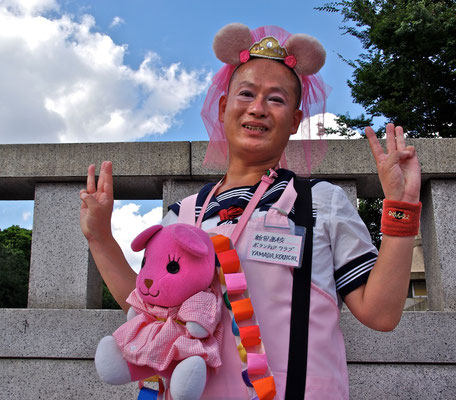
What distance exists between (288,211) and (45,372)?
2.28 meters

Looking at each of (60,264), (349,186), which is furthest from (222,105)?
(60,264)

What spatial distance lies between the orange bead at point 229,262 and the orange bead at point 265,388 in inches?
12.7

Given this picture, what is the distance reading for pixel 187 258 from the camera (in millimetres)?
1404

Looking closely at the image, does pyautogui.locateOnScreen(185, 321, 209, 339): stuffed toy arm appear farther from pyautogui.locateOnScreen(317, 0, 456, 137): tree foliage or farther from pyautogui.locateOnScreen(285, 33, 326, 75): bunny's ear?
pyautogui.locateOnScreen(317, 0, 456, 137): tree foliage

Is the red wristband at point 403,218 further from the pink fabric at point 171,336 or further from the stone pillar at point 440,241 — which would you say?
the stone pillar at point 440,241

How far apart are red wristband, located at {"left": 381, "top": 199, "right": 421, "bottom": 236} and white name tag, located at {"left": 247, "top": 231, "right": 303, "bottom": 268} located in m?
0.27

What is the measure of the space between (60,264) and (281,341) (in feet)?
6.91

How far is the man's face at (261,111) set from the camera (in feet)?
5.84

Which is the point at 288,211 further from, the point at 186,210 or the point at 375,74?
the point at 375,74

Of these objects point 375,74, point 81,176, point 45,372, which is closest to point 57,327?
point 45,372

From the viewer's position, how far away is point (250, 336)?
1343 millimetres

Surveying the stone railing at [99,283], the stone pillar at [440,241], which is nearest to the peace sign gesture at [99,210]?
the stone railing at [99,283]

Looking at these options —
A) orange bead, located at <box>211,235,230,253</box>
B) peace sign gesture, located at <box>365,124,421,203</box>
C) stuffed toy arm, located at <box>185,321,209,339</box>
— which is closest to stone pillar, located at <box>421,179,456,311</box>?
peace sign gesture, located at <box>365,124,421,203</box>

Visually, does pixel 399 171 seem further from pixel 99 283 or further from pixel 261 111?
pixel 99 283
